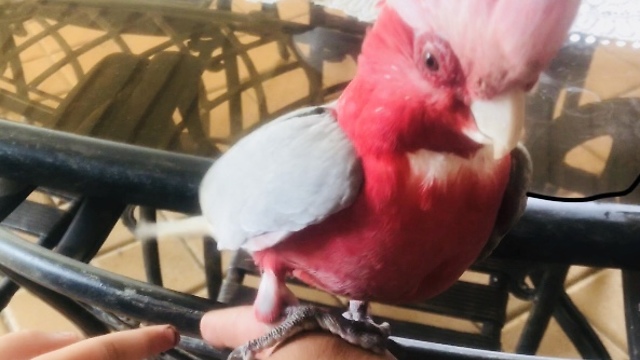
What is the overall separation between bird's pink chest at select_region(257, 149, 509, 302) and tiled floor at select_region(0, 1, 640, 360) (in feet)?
0.82

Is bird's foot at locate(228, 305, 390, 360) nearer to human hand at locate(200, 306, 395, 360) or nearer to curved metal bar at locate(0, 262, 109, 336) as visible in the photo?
human hand at locate(200, 306, 395, 360)

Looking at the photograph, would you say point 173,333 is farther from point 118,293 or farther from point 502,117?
point 502,117

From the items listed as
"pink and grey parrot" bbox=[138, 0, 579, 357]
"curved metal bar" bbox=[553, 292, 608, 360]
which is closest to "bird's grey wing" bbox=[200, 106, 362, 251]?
"pink and grey parrot" bbox=[138, 0, 579, 357]

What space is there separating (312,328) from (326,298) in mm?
418

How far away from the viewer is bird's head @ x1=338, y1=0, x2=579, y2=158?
19 cm

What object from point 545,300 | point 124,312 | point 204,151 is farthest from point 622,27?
point 124,312

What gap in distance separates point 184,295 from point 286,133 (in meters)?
0.16

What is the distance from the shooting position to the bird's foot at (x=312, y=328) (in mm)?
321

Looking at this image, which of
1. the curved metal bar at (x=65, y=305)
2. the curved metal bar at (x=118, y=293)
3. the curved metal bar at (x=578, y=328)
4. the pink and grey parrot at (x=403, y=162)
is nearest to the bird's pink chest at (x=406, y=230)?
the pink and grey parrot at (x=403, y=162)

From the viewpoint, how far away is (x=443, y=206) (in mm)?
250

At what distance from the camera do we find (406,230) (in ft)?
0.83

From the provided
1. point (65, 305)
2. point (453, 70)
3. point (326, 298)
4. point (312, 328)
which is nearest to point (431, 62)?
point (453, 70)

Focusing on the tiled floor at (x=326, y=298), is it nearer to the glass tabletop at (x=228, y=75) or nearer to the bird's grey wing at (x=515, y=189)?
the glass tabletop at (x=228, y=75)

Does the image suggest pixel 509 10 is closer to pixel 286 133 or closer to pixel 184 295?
pixel 286 133
